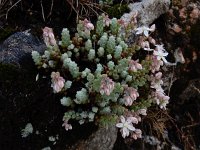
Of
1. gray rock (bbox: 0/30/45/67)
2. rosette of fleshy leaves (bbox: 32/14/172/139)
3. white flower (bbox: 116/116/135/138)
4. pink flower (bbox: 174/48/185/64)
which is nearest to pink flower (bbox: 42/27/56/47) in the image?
rosette of fleshy leaves (bbox: 32/14/172/139)

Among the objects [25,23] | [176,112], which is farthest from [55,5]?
[176,112]

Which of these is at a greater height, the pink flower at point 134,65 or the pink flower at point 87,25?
the pink flower at point 87,25

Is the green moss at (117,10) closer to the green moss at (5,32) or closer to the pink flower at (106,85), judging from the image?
the green moss at (5,32)

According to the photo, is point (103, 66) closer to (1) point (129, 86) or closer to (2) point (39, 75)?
(1) point (129, 86)

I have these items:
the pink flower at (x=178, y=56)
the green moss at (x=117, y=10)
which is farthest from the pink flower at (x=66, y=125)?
the pink flower at (x=178, y=56)

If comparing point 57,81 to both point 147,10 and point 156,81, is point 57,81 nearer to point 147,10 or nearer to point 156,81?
point 156,81

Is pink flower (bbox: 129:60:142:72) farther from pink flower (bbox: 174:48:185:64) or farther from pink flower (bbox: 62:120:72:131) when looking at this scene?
pink flower (bbox: 174:48:185:64)
